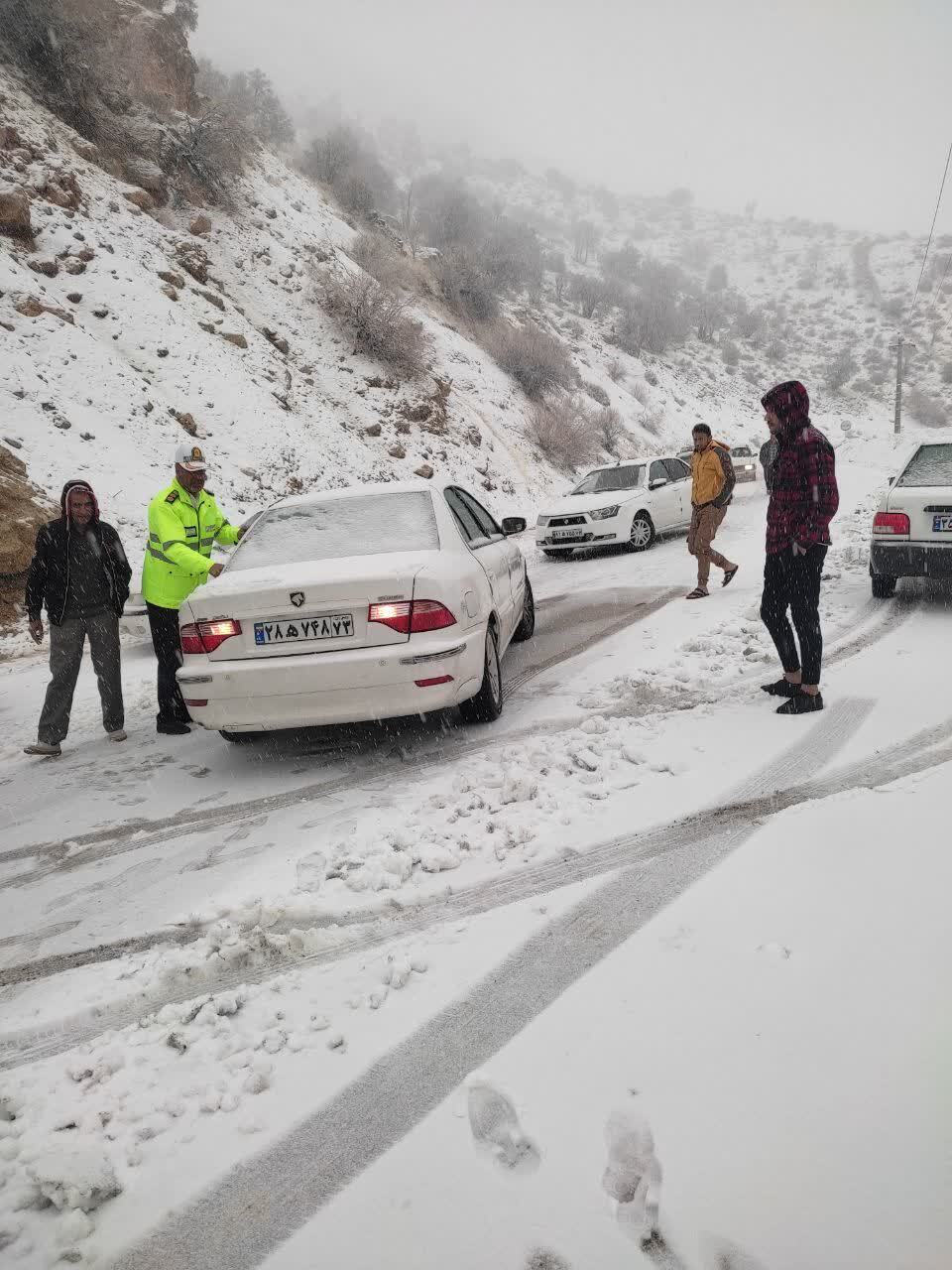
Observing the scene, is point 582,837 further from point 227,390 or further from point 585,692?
point 227,390

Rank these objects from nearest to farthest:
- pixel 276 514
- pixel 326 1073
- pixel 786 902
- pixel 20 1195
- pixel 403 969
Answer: pixel 20 1195 < pixel 326 1073 < pixel 403 969 < pixel 786 902 < pixel 276 514

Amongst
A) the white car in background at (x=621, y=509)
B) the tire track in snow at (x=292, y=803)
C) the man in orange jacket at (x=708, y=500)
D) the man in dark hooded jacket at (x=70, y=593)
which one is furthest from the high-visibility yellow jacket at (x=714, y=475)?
the man in dark hooded jacket at (x=70, y=593)

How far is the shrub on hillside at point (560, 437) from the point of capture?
20.8 meters

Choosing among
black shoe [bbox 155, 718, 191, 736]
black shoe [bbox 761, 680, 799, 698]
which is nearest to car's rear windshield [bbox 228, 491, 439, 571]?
black shoe [bbox 155, 718, 191, 736]

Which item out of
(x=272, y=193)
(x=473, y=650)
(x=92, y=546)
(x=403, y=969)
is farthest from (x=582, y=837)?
(x=272, y=193)

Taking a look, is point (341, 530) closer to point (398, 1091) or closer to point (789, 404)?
point (789, 404)

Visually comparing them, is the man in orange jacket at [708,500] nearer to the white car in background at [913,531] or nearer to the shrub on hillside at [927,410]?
the white car in background at [913,531]

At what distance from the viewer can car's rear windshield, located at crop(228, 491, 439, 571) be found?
4320 mm

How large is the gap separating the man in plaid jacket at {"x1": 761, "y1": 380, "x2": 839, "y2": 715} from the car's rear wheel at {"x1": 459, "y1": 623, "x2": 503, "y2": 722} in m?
1.68

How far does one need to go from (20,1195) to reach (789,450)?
449cm

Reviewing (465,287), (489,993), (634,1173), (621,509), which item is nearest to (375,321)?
(465,287)

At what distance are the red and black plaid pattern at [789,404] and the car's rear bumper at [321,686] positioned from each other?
2.27 metres

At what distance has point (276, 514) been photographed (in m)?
4.86

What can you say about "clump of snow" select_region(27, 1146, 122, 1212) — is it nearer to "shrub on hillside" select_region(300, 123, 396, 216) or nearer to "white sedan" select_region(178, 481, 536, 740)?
"white sedan" select_region(178, 481, 536, 740)
